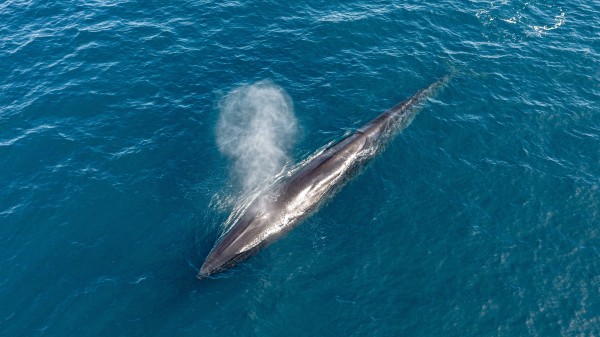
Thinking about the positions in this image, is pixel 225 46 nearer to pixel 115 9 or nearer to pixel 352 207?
pixel 115 9

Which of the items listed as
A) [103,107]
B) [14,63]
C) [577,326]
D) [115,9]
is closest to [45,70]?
[14,63]

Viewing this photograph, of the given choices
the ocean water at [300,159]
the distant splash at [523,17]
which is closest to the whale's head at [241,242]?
the ocean water at [300,159]

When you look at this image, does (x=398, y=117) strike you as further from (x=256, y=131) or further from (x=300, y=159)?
(x=256, y=131)

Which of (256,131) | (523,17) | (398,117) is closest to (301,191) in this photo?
(256,131)

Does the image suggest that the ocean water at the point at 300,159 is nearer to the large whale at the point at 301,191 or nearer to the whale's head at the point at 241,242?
the whale's head at the point at 241,242

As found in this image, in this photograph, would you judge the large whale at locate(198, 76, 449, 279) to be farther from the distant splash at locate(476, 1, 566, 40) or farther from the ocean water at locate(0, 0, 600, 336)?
the distant splash at locate(476, 1, 566, 40)
